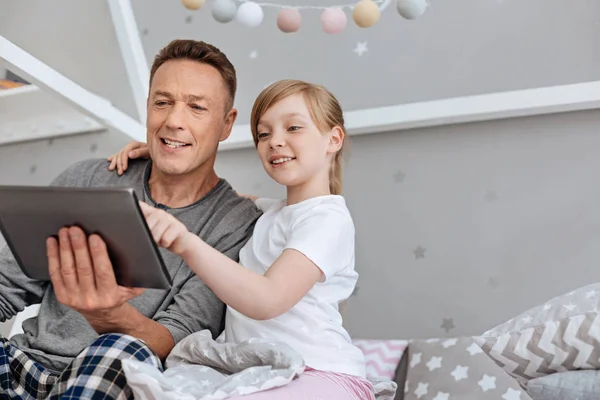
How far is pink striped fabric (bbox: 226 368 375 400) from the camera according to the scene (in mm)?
933

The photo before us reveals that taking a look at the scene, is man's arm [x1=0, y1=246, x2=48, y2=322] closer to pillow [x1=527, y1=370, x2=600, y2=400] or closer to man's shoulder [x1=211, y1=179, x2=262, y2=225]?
man's shoulder [x1=211, y1=179, x2=262, y2=225]

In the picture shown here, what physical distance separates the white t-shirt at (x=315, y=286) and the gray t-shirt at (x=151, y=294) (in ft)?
0.23

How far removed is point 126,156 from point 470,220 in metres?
0.75

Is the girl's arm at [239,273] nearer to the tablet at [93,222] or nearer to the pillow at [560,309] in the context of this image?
the tablet at [93,222]

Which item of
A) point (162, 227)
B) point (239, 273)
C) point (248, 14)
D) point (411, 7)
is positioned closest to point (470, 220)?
point (411, 7)

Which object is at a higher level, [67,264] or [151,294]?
[67,264]

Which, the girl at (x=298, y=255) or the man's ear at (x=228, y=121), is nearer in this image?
the girl at (x=298, y=255)

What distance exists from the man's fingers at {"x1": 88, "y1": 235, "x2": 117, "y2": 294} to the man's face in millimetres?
422

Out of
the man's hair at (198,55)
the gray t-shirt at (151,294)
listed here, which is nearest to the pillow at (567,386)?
the gray t-shirt at (151,294)

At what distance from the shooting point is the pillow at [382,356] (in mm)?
1392

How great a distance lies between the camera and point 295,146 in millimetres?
1205

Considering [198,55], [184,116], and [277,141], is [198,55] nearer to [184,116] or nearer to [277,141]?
[184,116]

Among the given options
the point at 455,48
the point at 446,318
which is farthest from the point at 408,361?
the point at 455,48

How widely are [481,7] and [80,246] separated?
3.55 feet
